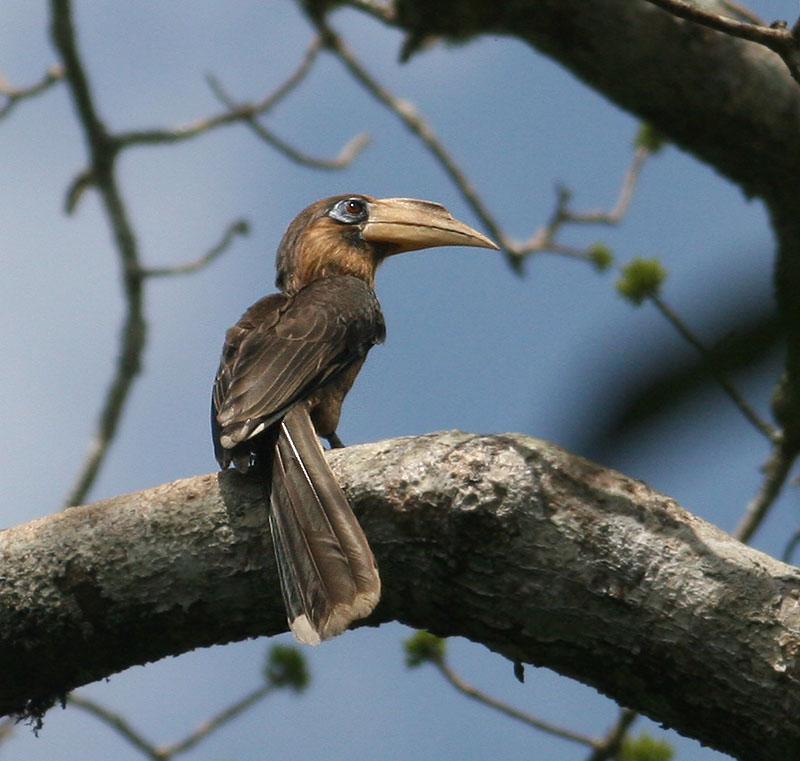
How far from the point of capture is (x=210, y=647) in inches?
97.0

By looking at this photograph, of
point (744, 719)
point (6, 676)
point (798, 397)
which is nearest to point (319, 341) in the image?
point (6, 676)

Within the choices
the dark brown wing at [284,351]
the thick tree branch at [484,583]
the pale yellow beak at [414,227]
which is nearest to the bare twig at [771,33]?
the thick tree branch at [484,583]

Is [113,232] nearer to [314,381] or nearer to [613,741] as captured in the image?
[314,381]

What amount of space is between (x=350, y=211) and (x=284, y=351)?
69.1 inches

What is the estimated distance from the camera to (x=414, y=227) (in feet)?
16.7

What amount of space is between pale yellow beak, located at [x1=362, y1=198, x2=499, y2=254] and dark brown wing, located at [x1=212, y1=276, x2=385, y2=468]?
0.67 meters

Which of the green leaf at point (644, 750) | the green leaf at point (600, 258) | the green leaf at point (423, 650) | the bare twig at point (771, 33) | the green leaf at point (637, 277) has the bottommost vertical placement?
the green leaf at point (644, 750)

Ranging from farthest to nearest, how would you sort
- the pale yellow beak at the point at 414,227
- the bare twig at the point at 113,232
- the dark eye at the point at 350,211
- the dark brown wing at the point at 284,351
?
the dark eye at the point at 350,211
the pale yellow beak at the point at 414,227
the bare twig at the point at 113,232
the dark brown wing at the point at 284,351

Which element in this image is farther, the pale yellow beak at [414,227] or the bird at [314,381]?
the pale yellow beak at [414,227]

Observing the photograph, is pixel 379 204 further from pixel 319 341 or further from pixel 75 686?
pixel 75 686

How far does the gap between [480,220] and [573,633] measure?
10.9 ft

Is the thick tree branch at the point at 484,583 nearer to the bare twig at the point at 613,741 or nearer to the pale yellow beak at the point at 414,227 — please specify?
the bare twig at the point at 613,741

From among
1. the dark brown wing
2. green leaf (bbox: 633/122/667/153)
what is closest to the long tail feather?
the dark brown wing

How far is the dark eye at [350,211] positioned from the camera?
17.1 ft
